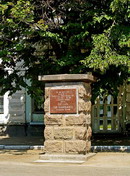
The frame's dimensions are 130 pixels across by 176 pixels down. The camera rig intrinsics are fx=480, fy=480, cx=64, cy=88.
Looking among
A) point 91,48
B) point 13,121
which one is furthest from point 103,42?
point 13,121

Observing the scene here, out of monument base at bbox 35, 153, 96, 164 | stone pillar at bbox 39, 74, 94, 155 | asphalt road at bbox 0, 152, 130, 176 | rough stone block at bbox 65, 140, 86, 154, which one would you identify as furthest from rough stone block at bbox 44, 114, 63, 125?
asphalt road at bbox 0, 152, 130, 176

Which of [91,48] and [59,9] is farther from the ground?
[59,9]

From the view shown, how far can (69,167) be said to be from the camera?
12.1m

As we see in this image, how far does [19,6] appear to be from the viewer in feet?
47.9

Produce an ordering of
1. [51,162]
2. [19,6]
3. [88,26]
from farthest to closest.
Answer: [88,26]
[19,6]
[51,162]

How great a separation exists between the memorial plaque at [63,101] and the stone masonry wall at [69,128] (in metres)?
0.11

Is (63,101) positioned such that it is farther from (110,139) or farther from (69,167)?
(110,139)

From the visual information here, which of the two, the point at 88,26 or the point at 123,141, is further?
the point at 123,141

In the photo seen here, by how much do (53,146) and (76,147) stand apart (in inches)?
27.2

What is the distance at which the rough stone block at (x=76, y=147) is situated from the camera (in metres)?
13.4

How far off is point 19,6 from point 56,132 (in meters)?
4.03

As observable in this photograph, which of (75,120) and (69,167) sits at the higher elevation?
(75,120)

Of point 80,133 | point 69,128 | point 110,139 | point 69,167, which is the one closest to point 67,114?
point 69,128

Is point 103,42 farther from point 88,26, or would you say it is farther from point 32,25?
point 32,25
